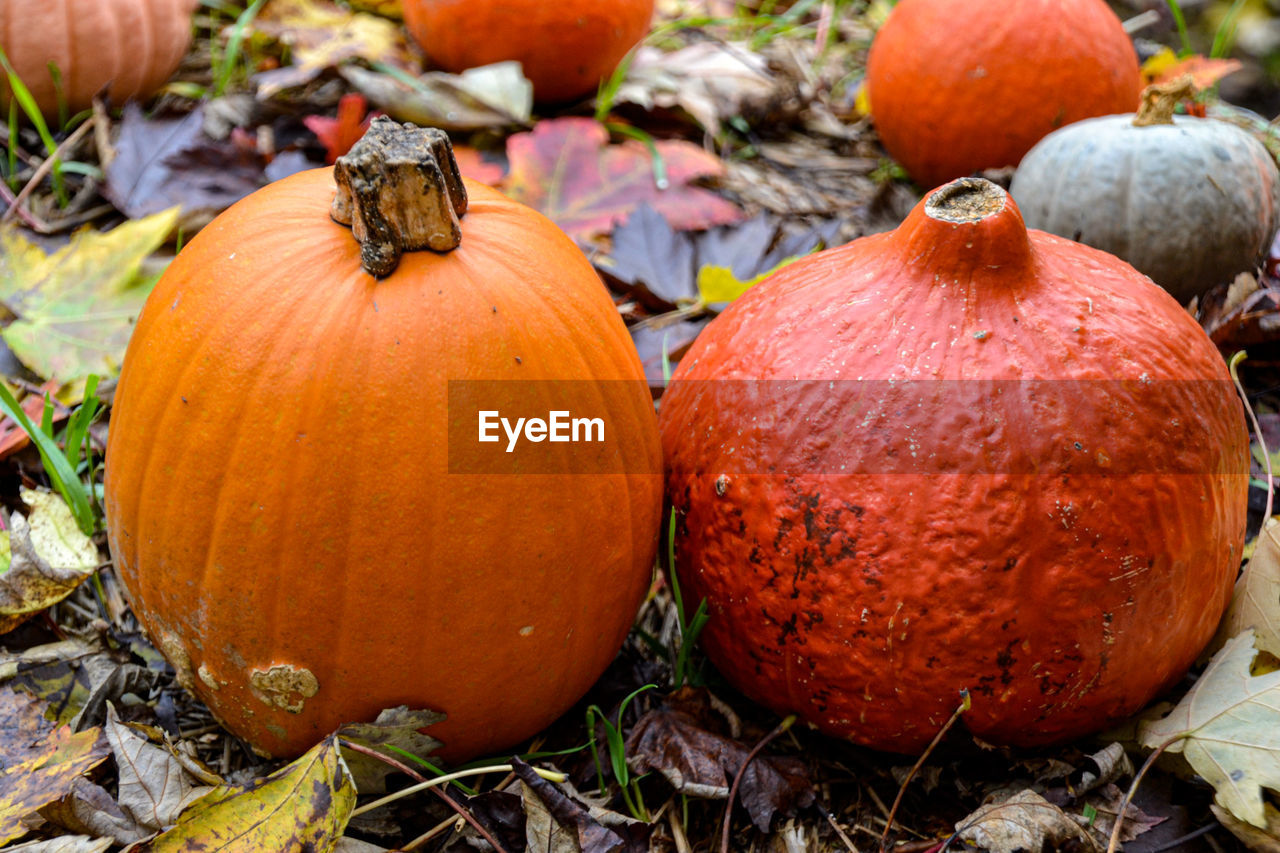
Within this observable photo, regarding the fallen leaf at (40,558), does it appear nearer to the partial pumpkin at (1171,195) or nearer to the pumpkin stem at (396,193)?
the pumpkin stem at (396,193)

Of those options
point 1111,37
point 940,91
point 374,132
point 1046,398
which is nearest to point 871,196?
point 940,91

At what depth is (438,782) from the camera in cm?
160

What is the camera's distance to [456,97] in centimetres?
342

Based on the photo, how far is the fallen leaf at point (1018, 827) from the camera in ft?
5.10

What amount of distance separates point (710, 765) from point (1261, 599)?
41.9 inches

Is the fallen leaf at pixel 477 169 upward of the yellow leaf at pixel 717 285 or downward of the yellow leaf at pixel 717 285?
upward

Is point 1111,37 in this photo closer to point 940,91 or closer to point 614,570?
point 940,91

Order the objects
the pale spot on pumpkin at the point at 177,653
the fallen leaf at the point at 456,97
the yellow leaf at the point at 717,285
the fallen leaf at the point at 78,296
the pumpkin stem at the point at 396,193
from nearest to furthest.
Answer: the pumpkin stem at the point at 396,193 < the pale spot on pumpkin at the point at 177,653 < the fallen leaf at the point at 78,296 < the yellow leaf at the point at 717,285 < the fallen leaf at the point at 456,97

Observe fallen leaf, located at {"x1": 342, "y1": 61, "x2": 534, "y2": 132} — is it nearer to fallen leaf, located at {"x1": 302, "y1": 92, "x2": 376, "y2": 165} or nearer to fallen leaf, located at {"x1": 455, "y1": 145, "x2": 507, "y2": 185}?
fallen leaf, located at {"x1": 455, "y1": 145, "x2": 507, "y2": 185}

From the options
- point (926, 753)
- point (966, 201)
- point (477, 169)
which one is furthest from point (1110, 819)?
point (477, 169)

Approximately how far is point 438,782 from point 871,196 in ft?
9.08

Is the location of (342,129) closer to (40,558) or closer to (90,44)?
(90,44)

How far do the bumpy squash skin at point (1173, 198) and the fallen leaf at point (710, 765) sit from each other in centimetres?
171

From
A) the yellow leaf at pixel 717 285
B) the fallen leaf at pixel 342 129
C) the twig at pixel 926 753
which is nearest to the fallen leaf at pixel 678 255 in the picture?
the yellow leaf at pixel 717 285
